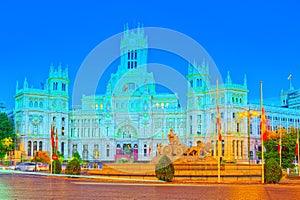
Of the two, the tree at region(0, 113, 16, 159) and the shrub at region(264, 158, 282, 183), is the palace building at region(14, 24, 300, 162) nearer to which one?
the tree at region(0, 113, 16, 159)

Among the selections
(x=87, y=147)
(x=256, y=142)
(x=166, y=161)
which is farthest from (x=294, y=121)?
(x=166, y=161)

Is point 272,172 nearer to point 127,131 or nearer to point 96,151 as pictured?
point 96,151

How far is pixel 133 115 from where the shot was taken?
129125 mm

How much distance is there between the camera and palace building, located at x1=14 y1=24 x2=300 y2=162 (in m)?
116

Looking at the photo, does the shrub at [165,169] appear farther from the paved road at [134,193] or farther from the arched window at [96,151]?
the arched window at [96,151]

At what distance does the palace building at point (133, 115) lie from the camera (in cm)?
11606

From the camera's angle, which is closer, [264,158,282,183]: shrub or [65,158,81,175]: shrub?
[264,158,282,183]: shrub

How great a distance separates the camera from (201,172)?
40.2 m

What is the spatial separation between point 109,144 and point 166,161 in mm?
92462

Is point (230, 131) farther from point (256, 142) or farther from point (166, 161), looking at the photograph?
point (166, 161)

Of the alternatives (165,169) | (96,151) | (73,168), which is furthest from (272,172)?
(96,151)

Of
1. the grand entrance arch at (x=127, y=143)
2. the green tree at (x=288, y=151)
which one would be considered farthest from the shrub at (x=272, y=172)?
the grand entrance arch at (x=127, y=143)

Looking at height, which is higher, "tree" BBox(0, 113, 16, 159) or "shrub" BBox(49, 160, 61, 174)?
"tree" BBox(0, 113, 16, 159)

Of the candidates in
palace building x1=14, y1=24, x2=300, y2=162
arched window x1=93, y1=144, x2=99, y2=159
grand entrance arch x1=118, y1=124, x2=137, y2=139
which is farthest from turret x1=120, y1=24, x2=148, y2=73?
arched window x1=93, y1=144, x2=99, y2=159
